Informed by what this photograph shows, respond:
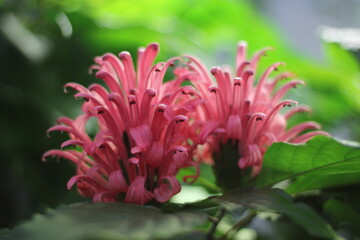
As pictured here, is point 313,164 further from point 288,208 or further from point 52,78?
point 52,78

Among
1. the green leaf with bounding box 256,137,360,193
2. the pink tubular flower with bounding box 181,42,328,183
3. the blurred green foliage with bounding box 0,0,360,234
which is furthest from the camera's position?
the blurred green foliage with bounding box 0,0,360,234

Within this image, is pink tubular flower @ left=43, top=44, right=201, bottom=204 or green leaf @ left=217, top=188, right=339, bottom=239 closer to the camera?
green leaf @ left=217, top=188, right=339, bottom=239

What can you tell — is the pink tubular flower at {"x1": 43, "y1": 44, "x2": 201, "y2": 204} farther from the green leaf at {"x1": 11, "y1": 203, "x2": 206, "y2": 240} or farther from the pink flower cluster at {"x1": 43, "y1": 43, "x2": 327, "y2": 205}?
the green leaf at {"x1": 11, "y1": 203, "x2": 206, "y2": 240}

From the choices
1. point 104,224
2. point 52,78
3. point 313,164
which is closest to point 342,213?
point 313,164

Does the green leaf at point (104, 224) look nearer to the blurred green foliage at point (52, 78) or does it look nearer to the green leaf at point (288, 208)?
the green leaf at point (288, 208)

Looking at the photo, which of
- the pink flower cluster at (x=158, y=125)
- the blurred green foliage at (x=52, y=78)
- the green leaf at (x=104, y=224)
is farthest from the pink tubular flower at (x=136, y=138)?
the blurred green foliage at (x=52, y=78)

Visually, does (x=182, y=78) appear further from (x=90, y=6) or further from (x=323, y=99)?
(x=90, y=6)

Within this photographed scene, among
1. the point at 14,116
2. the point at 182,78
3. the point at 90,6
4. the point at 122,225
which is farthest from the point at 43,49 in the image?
the point at 122,225

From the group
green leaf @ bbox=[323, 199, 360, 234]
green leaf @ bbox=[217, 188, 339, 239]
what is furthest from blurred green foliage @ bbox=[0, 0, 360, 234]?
green leaf @ bbox=[217, 188, 339, 239]
